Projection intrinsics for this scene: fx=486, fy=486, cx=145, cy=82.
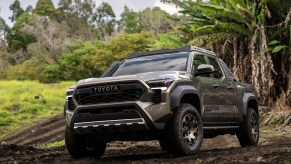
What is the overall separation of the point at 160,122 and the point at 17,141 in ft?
35.1

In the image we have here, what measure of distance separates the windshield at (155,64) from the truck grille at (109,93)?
1114 mm

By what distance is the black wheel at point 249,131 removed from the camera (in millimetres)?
9117

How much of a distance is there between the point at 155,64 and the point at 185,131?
139 centimetres

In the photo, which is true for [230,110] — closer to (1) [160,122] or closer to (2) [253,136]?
(2) [253,136]

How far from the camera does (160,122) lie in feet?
21.4

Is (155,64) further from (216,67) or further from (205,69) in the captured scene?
(216,67)

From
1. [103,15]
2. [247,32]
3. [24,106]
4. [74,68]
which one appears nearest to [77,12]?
[103,15]

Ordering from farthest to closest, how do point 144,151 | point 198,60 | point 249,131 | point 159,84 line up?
point 249,131
point 144,151
point 198,60
point 159,84

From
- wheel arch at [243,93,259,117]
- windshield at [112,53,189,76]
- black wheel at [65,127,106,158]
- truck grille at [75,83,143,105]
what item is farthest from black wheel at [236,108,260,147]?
truck grille at [75,83,143,105]

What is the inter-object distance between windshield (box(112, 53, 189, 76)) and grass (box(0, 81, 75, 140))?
422 inches

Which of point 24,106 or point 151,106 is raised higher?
point 151,106

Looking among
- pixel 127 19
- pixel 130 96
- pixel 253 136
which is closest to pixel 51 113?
pixel 253 136

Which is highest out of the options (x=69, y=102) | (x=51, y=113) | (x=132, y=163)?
(x=69, y=102)

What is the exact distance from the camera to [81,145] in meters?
7.41
